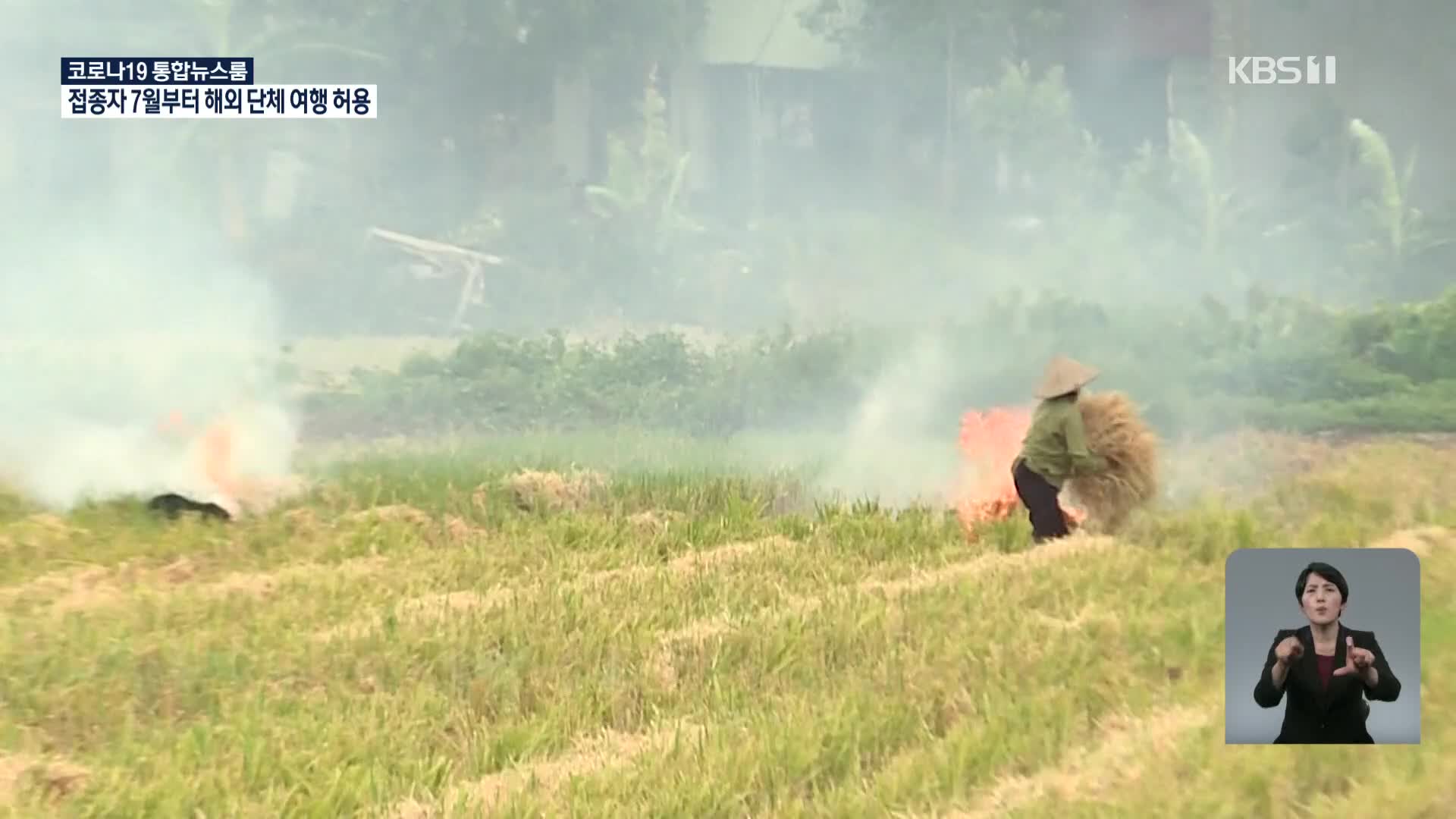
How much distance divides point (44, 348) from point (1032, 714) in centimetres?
232

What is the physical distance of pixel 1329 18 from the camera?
2.87 metres

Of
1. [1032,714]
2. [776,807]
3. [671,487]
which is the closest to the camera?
[776,807]

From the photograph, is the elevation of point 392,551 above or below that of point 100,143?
below

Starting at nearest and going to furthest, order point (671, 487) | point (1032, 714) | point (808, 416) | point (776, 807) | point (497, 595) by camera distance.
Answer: point (776, 807) → point (1032, 714) → point (497, 595) → point (671, 487) → point (808, 416)

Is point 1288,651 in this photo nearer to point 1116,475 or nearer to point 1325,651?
point 1325,651

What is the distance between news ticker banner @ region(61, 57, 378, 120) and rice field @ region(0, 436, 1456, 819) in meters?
0.80

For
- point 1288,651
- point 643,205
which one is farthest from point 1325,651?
point 643,205

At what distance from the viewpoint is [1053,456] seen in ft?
8.52

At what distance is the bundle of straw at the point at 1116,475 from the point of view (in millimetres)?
2621

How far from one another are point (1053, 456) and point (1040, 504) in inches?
4.1

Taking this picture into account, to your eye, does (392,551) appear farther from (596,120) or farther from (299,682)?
(596,120)

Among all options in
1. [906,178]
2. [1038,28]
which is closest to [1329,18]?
[1038,28]

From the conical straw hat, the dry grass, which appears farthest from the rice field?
the conical straw hat

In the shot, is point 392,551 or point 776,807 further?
point 392,551
